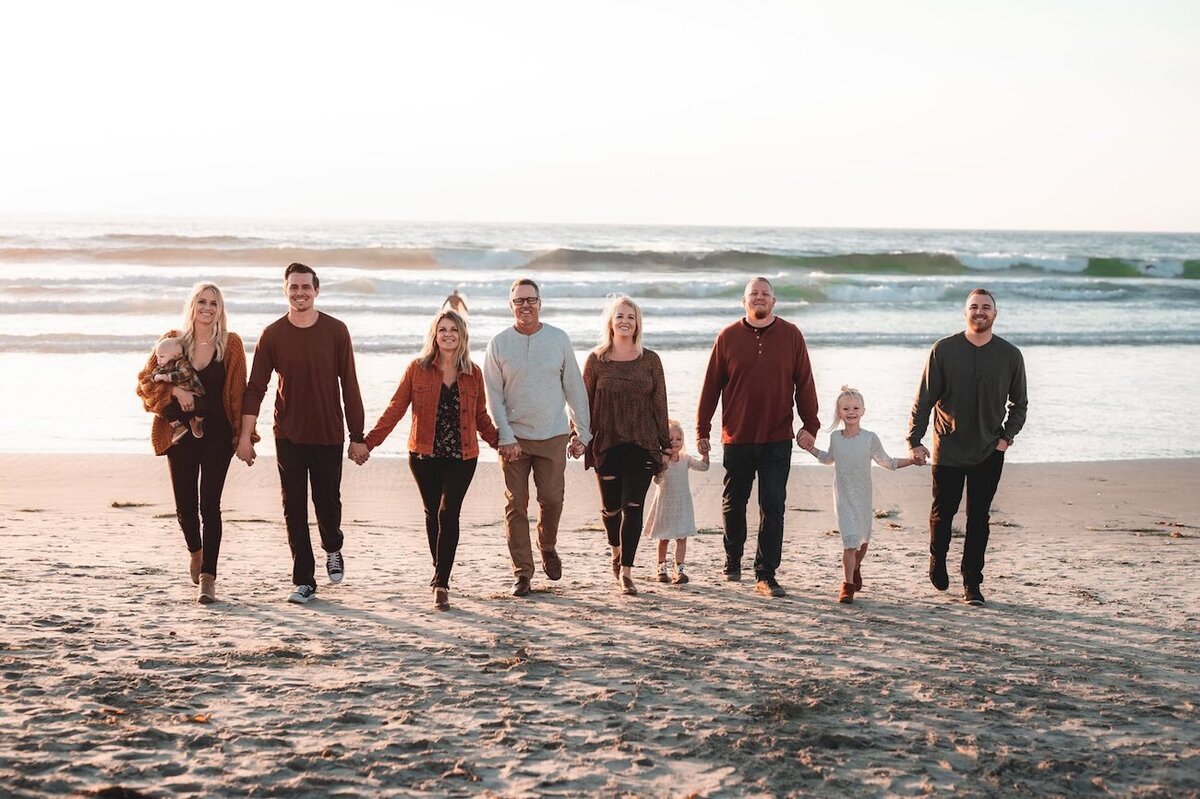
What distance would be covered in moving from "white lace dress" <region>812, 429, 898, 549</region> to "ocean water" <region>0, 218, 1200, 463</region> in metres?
4.49

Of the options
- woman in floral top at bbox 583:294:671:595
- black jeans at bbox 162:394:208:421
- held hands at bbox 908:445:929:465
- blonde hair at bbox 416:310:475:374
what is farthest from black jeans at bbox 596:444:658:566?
black jeans at bbox 162:394:208:421

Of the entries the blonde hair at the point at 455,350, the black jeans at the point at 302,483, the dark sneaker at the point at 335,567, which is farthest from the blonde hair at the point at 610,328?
the dark sneaker at the point at 335,567

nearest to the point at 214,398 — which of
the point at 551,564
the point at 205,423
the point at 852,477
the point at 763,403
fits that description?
the point at 205,423

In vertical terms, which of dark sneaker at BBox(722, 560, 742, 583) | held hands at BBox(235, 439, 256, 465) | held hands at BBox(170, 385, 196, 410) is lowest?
dark sneaker at BBox(722, 560, 742, 583)

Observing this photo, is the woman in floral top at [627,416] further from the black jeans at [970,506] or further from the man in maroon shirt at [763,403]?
the black jeans at [970,506]

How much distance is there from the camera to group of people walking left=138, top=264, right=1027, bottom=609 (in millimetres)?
5773

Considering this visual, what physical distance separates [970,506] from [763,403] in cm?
120

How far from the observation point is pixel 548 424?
6.13m

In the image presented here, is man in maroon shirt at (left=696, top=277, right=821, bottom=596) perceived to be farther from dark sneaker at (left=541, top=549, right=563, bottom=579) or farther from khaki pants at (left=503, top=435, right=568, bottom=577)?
dark sneaker at (left=541, top=549, right=563, bottom=579)

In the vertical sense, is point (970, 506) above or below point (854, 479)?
below

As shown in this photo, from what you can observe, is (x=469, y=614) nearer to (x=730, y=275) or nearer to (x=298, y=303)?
(x=298, y=303)

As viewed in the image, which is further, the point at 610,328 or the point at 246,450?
the point at 610,328

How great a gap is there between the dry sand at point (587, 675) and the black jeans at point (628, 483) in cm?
32

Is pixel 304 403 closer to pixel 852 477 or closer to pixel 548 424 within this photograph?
pixel 548 424
